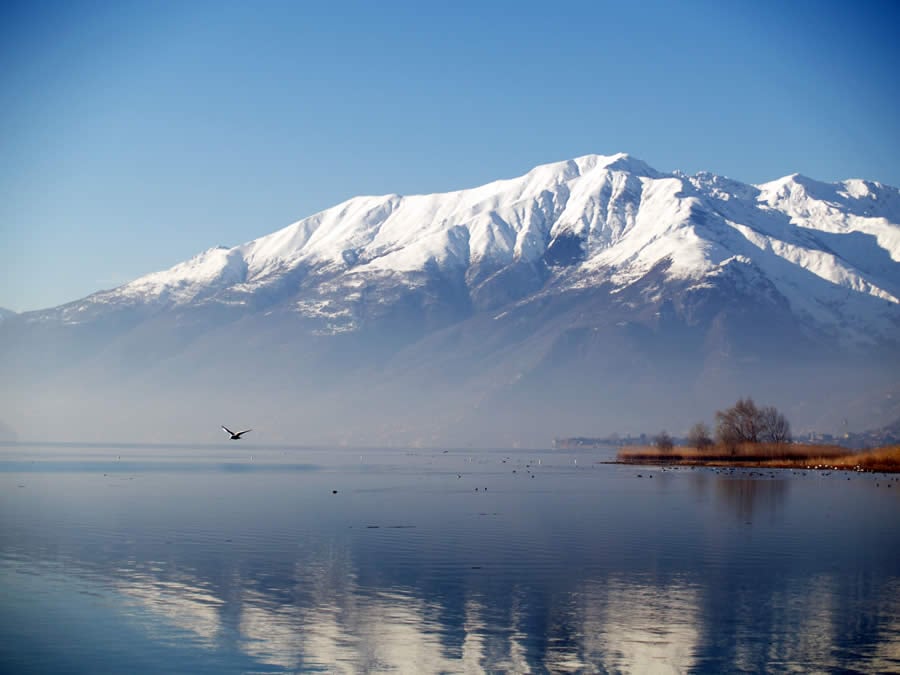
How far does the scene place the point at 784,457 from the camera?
18388 centimetres

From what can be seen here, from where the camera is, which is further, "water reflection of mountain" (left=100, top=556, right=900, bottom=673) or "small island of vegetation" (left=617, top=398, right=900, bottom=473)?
"small island of vegetation" (left=617, top=398, right=900, bottom=473)

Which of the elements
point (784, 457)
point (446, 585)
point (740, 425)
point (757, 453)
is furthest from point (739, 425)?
point (446, 585)

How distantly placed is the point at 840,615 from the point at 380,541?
1173 inches

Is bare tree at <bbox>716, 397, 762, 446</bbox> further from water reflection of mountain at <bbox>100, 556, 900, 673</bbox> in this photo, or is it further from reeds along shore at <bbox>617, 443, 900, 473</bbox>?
water reflection of mountain at <bbox>100, 556, 900, 673</bbox>

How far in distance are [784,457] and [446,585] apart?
14220 cm

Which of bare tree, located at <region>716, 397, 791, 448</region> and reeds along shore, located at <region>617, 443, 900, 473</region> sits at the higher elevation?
bare tree, located at <region>716, 397, 791, 448</region>

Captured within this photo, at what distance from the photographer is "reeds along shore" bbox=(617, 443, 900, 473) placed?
536ft

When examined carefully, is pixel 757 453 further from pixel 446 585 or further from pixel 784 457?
pixel 446 585

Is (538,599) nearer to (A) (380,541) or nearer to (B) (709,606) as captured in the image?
(B) (709,606)

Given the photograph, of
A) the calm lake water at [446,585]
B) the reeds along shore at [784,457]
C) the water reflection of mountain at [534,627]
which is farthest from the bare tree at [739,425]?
the water reflection of mountain at [534,627]

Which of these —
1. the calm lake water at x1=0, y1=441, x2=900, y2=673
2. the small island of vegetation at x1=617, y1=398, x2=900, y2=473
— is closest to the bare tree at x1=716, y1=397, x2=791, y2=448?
the small island of vegetation at x1=617, y1=398, x2=900, y2=473

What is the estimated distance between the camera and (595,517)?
3386 inches

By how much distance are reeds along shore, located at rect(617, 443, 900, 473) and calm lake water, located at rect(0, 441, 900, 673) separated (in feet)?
223

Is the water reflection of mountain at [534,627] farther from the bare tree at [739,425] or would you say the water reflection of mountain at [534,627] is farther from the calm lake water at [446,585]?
the bare tree at [739,425]
